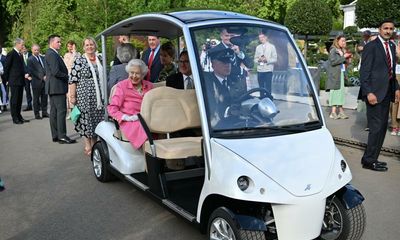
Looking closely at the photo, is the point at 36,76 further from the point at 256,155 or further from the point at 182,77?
the point at 256,155

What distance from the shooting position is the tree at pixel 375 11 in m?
14.7

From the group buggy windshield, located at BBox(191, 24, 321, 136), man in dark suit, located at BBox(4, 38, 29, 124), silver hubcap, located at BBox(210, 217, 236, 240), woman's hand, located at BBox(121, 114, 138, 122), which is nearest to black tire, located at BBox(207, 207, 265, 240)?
silver hubcap, located at BBox(210, 217, 236, 240)

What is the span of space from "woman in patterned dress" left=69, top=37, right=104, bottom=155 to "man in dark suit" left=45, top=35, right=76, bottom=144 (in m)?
1.37

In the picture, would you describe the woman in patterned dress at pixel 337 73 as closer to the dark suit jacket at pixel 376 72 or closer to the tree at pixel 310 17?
the dark suit jacket at pixel 376 72

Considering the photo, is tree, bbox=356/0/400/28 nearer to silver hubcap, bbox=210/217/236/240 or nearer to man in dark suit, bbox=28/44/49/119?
man in dark suit, bbox=28/44/49/119

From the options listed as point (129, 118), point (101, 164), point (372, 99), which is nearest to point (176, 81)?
point (129, 118)

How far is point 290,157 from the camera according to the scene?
137 inches

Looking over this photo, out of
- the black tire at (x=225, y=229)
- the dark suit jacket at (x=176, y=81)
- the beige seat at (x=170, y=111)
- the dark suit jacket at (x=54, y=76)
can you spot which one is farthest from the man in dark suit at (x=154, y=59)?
the black tire at (x=225, y=229)

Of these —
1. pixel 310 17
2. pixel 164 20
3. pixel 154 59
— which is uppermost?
pixel 310 17

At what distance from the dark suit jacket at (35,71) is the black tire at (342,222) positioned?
9.43 meters

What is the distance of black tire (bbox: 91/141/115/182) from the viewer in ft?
19.2

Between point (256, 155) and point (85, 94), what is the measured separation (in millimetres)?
4199

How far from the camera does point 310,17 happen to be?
24812 millimetres

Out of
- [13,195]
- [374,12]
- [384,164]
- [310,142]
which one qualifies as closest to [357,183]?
Answer: [384,164]
